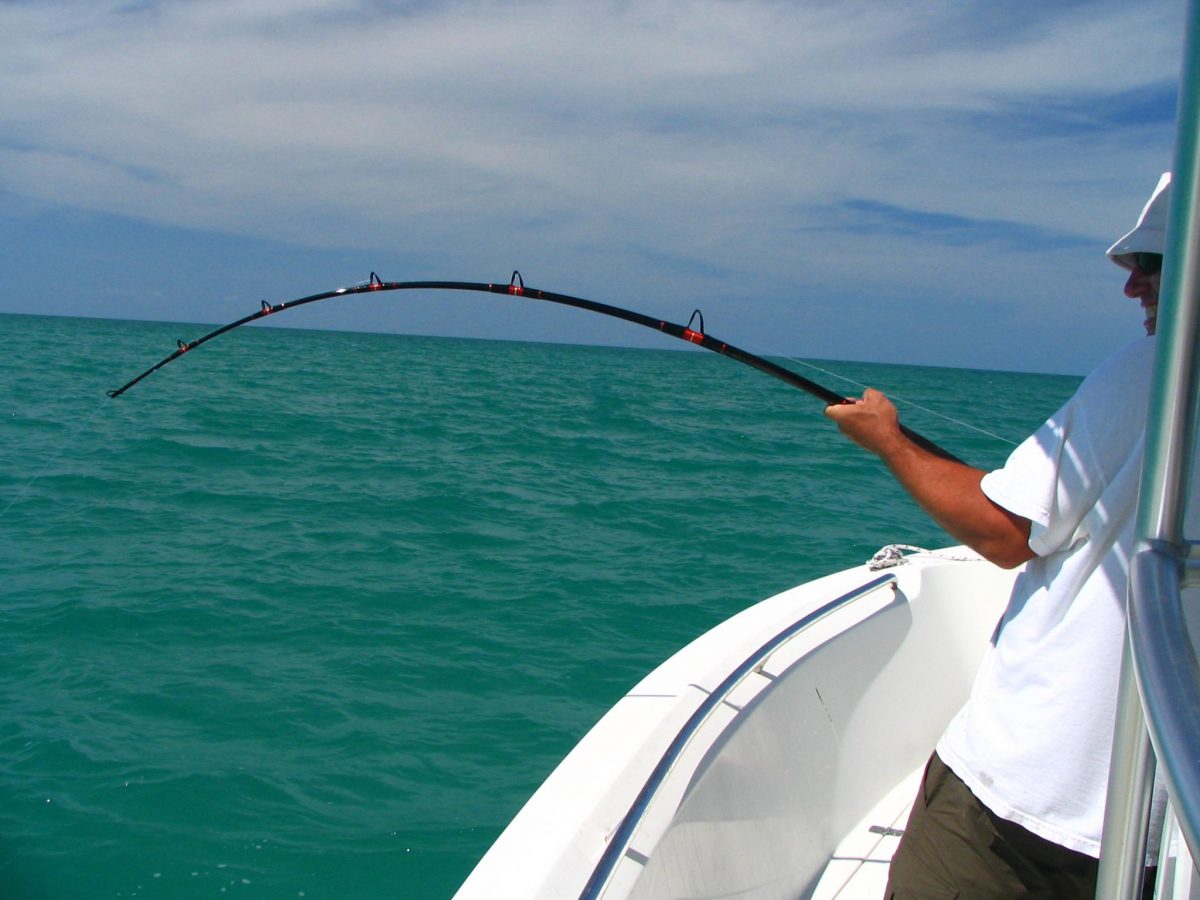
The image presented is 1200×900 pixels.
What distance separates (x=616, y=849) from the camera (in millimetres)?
1547

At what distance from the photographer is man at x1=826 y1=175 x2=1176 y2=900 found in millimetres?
1280

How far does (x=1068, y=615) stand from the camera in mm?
1352

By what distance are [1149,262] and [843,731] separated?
1.60m

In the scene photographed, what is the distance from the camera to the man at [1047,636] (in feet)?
4.20

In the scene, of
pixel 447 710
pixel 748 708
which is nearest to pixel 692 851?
pixel 748 708

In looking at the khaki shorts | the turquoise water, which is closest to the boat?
the khaki shorts

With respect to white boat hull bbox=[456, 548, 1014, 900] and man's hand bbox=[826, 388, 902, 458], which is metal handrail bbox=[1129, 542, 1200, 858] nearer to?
man's hand bbox=[826, 388, 902, 458]

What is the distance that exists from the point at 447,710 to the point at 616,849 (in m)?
3.74

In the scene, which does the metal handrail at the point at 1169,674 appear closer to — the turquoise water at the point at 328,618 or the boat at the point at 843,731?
the boat at the point at 843,731

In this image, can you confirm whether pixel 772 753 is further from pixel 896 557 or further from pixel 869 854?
pixel 896 557

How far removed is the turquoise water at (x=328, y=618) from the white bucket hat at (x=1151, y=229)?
340 cm

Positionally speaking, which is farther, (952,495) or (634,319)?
(634,319)

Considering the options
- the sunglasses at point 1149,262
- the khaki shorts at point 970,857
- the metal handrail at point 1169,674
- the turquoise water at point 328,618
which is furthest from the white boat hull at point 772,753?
the turquoise water at point 328,618

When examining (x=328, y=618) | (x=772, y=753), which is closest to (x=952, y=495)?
(x=772, y=753)
